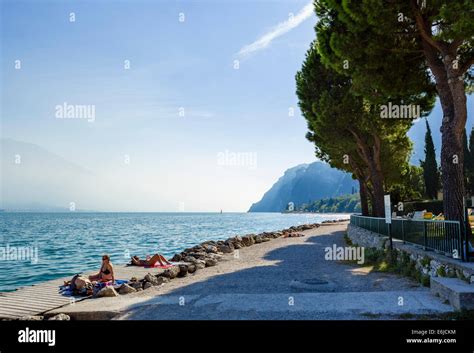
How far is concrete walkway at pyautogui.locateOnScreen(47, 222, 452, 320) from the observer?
888 cm

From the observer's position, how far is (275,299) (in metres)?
10.4

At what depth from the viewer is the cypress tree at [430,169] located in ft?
205

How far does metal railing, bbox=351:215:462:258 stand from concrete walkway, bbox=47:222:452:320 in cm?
143

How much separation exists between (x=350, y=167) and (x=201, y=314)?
3119 cm

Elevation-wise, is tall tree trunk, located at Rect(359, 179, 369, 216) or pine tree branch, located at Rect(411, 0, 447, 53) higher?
pine tree branch, located at Rect(411, 0, 447, 53)

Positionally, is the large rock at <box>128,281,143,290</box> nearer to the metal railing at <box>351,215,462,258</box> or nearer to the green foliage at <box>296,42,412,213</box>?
the metal railing at <box>351,215,462,258</box>

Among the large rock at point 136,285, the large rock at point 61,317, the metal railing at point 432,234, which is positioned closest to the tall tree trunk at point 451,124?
the metal railing at point 432,234

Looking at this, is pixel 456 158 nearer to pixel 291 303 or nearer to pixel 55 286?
pixel 291 303

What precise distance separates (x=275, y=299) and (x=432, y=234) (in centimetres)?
619

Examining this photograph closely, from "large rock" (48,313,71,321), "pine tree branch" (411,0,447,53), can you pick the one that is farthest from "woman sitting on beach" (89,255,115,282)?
"pine tree branch" (411,0,447,53)

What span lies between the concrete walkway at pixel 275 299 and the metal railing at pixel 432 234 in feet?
4.68

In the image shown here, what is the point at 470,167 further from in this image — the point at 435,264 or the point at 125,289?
the point at 125,289
